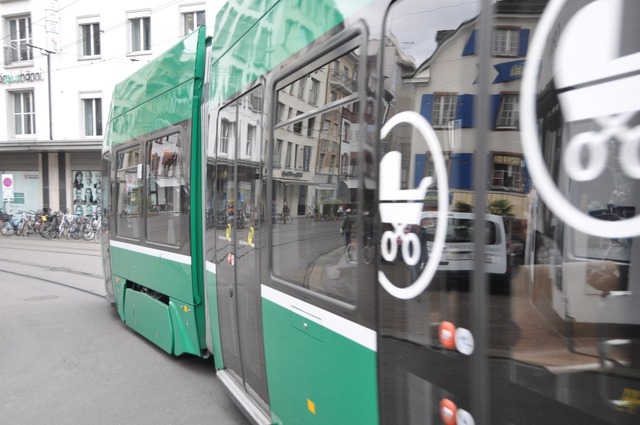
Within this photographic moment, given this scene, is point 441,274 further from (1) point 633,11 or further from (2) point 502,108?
(1) point 633,11

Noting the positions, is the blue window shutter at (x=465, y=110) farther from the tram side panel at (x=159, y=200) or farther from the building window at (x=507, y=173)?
the tram side panel at (x=159, y=200)

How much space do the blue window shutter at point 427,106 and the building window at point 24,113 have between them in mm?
27482

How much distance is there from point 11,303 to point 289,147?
795cm

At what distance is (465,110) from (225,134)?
8.51 feet

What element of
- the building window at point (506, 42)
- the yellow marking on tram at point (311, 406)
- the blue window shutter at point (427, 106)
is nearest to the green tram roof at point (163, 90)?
the yellow marking on tram at point (311, 406)

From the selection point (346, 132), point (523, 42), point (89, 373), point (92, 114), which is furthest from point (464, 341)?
point (92, 114)

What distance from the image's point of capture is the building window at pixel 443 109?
5.16 ft

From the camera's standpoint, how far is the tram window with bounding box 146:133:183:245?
16.0 feet

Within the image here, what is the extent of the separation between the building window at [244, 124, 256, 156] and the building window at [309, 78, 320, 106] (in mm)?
837

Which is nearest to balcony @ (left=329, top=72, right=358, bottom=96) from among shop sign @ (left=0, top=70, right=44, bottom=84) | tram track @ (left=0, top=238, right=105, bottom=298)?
tram track @ (left=0, top=238, right=105, bottom=298)

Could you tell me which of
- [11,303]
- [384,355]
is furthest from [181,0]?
[384,355]

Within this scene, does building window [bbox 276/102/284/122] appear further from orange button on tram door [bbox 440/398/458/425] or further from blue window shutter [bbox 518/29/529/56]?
orange button on tram door [bbox 440/398/458/425]

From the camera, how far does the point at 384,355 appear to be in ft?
6.28

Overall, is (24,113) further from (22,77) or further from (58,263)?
(58,263)
